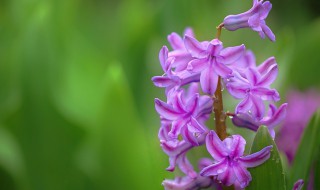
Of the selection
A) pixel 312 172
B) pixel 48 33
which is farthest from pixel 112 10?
pixel 312 172

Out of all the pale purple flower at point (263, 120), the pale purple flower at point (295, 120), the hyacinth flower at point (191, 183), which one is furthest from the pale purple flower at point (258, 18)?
the pale purple flower at point (295, 120)

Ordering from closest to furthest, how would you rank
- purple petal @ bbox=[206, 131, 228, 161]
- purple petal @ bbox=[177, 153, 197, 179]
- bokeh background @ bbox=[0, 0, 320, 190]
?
1. purple petal @ bbox=[206, 131, 228, 161]
2. purple petal @ bbox=[177, 153, 197, 179]
3. bokeh background @ bbox=[0, 0, 320, 190]

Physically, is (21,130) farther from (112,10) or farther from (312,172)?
(112,10)

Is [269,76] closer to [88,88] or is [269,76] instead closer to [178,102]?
[178,102]

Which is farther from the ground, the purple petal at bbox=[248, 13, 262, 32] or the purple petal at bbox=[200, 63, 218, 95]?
the purple petal at bbox=[248, 13, 262, 32]

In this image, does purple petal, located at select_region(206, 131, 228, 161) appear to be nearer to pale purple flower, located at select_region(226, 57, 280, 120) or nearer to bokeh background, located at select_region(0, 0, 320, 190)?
pale purple flower, located at select_region(226, 57, 280, 120)

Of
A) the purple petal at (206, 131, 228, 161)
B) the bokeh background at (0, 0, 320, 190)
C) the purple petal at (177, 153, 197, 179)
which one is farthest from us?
the bokeh background at (0, 0, 320, 190)

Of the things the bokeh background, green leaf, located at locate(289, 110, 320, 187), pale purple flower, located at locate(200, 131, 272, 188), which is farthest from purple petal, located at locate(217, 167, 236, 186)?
the bokeh background

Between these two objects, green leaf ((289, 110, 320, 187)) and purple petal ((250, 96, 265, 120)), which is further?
green leaf ((289, 110, 320, 187))
